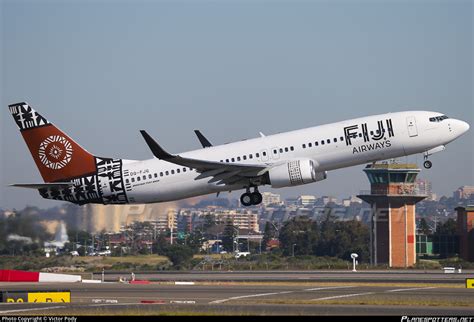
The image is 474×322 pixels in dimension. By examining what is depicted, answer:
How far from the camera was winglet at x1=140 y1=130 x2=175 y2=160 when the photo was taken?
192 feet

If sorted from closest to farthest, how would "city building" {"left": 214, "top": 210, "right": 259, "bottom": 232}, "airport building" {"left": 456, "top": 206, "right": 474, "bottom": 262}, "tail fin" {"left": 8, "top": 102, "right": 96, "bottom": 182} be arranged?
"tail fin" {"left": 8, "top": 102, "right": 96, "bottom": 182}
"airport building" {"left": 456, "top": 206, "right": 474, "bottom": 262}
"city building" {"left": 214, "top": 210, "right": 259, "bottom": 232}

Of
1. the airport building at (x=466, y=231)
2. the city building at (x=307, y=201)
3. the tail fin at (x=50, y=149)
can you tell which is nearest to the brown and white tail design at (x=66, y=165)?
the tail fin at (x=50, y=149)

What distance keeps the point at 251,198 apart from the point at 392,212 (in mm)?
67107

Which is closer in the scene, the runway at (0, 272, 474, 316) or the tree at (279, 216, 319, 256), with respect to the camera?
the runway at (0, 272, 474, 316)

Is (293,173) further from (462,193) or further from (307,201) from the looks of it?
(462,193)

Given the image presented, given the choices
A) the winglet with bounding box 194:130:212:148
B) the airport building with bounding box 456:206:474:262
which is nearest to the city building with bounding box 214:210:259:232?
the airport building with bounding box 456:206:474:262

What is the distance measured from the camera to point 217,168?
62094 mm

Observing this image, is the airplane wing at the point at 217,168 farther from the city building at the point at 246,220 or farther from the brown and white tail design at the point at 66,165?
the city building at the point at 246,220

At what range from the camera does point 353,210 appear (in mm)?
131250

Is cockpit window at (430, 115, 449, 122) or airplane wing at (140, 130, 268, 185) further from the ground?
cockpit window at (430, 115, 449, 122)

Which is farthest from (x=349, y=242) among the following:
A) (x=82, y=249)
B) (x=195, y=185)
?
(x=195, y=185)

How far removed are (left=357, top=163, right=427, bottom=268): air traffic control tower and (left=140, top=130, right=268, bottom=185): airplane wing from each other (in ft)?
203

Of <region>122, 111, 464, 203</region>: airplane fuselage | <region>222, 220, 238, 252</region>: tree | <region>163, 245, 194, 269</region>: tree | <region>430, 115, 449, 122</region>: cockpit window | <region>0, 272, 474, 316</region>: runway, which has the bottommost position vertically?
<region>0, 272, 474, 316</region>: runway

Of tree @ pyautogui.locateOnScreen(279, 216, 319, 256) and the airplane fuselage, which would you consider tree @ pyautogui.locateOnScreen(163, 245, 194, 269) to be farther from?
tree @ pyautogui.locateOnScreen(279, 216, 319, 256)
